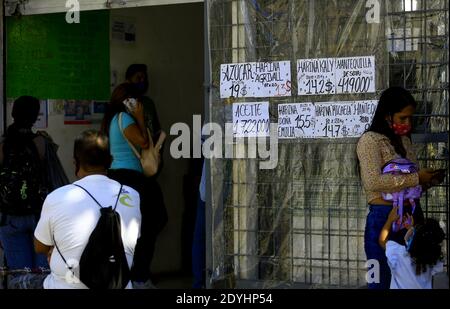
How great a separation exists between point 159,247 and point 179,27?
226 centimetres

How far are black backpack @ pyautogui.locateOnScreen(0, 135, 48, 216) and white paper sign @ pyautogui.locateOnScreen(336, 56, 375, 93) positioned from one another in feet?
7.74

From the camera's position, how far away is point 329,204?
20.9 feet

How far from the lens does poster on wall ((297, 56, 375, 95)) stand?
621 centimetres

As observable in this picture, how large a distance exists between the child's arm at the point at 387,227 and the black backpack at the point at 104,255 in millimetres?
1737

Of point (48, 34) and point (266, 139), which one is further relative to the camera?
point (48, 34)

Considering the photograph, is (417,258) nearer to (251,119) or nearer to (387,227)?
(387,227)

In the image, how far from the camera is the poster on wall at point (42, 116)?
7.89 metres

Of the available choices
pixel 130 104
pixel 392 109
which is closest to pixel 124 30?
pixel 130 104

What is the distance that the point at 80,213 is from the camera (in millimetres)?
4625

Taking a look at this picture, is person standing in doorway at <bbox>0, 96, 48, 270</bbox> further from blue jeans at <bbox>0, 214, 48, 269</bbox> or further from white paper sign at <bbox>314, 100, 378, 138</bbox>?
white paper sign at <bbox>314, 100, 378, 138</bbox>

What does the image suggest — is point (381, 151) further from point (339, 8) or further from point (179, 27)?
point (179, 27)

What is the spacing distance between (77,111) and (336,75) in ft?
9.43

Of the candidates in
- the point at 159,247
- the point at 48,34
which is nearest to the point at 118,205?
the point at 48,34

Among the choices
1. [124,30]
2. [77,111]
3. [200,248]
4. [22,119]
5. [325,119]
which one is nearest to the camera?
[325,119]
